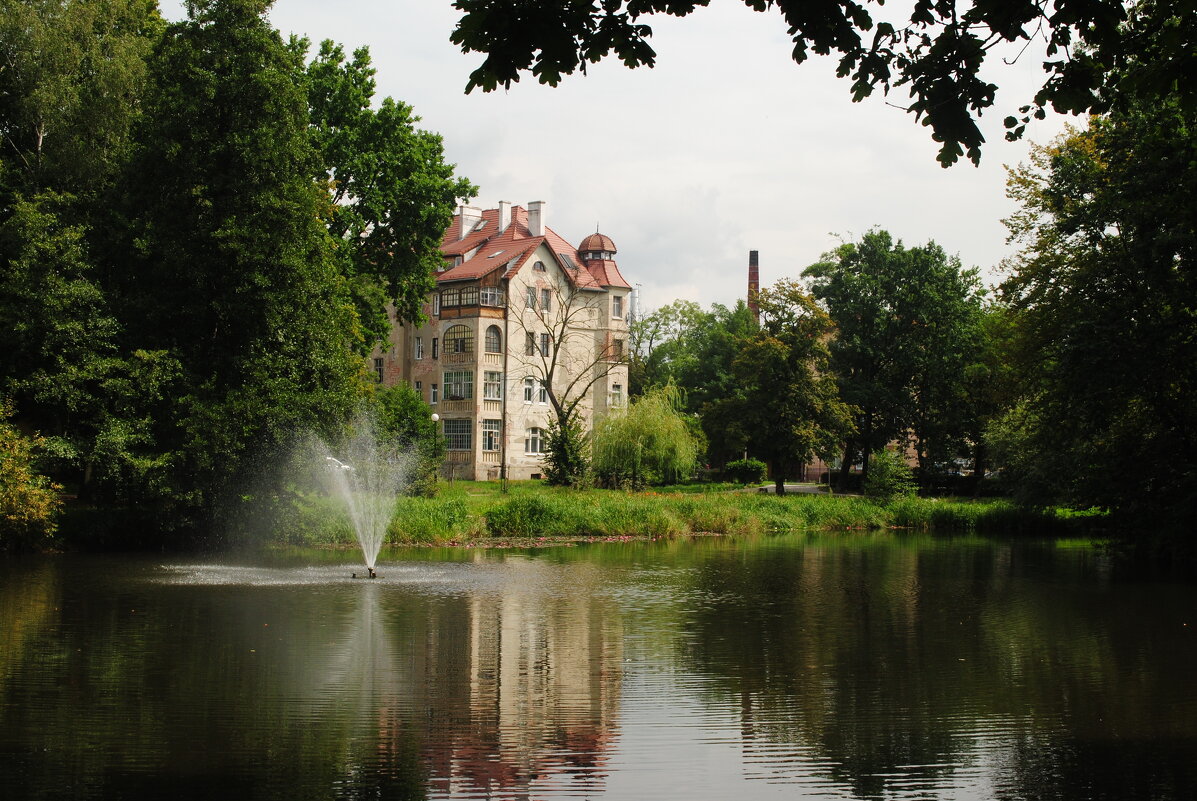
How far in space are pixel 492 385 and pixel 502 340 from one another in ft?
9.05

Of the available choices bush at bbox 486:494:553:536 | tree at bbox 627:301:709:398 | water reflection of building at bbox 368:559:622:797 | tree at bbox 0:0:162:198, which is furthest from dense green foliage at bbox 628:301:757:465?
water reflection of building at bbox 368:559:622:797

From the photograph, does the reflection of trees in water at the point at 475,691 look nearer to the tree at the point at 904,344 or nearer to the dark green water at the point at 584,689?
the dark green water at the point at 584,689

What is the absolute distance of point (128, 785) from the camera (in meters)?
8.80

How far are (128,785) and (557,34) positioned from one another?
6.35m

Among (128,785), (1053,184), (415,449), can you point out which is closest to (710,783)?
(128,785)

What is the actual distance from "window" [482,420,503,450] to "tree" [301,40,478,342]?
21949 mm

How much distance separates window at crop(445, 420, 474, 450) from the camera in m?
67.8

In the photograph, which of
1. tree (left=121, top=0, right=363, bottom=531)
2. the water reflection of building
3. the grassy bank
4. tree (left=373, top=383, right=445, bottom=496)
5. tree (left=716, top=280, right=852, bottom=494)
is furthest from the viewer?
tree (left=716, top=280, right=852, bottom=494)

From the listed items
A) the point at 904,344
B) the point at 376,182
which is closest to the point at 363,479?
the point at 376,182

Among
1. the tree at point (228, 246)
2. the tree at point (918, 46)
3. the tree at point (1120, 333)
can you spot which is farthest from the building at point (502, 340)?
the tree at point (918, 46)

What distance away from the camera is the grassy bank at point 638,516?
1366 inches

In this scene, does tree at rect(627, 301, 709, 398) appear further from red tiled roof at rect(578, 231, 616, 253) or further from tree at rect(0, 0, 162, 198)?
tree at rect(0, 0, 162, 198)

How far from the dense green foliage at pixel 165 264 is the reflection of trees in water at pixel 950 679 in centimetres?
1406

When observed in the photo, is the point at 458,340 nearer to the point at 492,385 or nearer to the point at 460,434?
the point at 492,385
